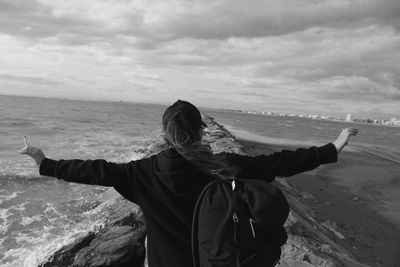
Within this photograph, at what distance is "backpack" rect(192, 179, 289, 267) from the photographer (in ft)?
5.82

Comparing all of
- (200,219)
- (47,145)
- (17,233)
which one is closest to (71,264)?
(17,233)

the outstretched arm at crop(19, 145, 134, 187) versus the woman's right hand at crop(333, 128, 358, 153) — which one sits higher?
the woman's right hand at crop(333, 128, 358, 153)

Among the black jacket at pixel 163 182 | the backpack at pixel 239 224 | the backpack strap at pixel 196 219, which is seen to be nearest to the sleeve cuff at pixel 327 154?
the black jacket at pixel 163 182

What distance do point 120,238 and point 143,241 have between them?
38 centimetres

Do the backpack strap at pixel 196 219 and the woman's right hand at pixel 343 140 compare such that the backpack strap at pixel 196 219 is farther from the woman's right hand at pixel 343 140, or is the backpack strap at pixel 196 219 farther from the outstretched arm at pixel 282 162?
the woman's right hand at pixel 343 140

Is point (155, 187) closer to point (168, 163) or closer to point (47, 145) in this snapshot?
point (168, 163)

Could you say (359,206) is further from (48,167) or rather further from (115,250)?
(48,167)

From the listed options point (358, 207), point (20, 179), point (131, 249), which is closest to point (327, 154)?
point (131, 249)

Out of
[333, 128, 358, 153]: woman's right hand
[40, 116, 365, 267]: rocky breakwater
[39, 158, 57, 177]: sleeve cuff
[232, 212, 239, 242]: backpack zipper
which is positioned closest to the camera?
[232, 212, 239, 242]: backpack zipper

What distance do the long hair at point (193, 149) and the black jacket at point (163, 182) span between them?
5 centimetres

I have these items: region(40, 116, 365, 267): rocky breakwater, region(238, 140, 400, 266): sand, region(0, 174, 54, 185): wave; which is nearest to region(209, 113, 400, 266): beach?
region(238, 140, 400, 266): sand

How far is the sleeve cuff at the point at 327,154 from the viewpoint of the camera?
2375 millimetres

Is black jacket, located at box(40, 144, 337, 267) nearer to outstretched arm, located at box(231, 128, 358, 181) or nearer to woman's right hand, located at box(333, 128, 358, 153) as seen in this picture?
outstretched arm, located at box(231, 128, 358, 181)

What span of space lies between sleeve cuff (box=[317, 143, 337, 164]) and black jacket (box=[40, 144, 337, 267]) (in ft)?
0.96
